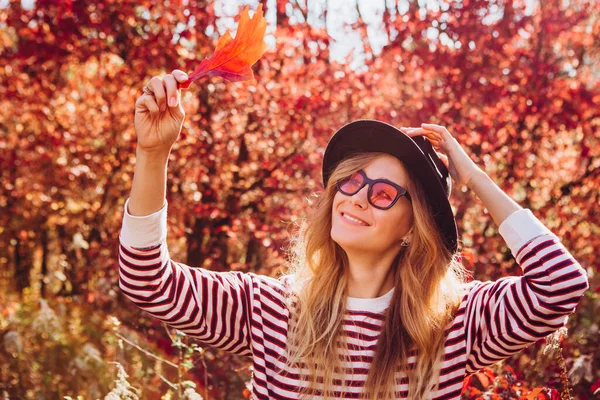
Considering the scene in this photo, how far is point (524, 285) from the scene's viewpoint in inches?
76.2

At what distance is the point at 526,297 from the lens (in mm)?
1910

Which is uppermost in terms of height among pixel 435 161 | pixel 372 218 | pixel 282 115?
pixel 282 115

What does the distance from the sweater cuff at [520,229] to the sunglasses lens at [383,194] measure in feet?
1.20

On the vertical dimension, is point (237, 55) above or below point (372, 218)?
above

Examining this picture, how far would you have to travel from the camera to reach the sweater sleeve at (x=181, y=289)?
5.92 feet

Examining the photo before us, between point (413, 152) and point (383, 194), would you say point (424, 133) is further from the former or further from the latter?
point (383, 194)

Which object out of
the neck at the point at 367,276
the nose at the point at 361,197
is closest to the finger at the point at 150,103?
the nose at the point at 361,197

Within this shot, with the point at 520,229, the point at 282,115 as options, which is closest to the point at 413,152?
the point at 520,229

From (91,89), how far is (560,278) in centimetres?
648

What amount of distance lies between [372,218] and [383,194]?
9cm

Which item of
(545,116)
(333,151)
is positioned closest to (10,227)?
(545,116)

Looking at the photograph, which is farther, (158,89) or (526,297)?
(526,297)

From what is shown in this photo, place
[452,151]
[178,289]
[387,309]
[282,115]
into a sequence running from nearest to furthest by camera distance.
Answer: [178,289] < [387,309] < [452,151] < [282,115]

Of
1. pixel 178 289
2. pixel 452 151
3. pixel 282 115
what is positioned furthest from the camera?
pixel 282 115
